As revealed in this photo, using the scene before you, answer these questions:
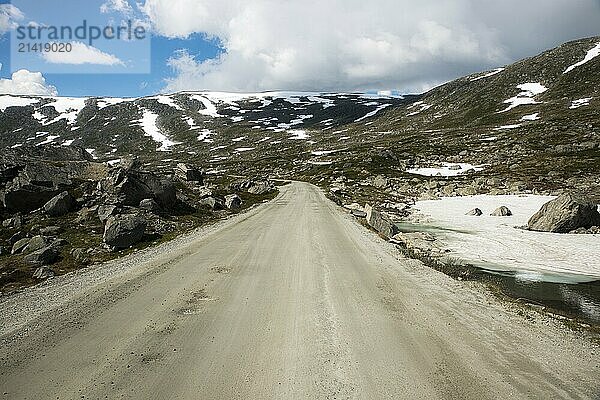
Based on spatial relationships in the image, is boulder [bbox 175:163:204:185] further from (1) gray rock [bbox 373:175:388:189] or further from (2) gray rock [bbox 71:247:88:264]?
(1) gray rock [bbox 373:175:388:189]

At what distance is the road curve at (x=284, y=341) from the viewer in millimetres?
7723

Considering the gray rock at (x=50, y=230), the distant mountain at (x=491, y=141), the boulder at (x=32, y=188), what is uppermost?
the distant mountain at (x=491, y=141)

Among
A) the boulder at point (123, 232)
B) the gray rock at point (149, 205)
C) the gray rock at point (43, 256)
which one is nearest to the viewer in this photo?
the gray rock at point (43, 256)

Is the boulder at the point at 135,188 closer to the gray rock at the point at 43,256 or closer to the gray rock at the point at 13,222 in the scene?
the gray rock at the point at 13,222

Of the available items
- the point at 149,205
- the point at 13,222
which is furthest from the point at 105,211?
the point at 13,222

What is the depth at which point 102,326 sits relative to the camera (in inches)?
417

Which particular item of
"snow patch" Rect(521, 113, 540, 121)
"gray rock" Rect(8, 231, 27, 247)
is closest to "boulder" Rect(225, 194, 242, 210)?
"gray rock" Rect(8, 231, 27, 247)

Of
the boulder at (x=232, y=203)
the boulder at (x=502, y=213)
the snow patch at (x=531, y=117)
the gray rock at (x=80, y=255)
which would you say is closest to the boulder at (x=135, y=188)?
the boulder at (x=232, y=203)

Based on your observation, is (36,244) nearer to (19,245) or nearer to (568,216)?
(19,245)

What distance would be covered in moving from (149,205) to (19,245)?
10.7m

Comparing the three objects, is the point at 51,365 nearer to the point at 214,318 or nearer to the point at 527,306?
the point at 214,318

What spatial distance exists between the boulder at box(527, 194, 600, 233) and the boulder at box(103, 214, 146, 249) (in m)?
33.6

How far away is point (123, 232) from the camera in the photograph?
21281mm

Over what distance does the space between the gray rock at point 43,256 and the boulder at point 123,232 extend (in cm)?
287
